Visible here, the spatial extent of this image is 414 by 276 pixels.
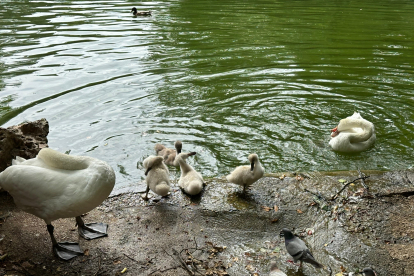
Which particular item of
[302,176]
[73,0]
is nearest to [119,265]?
[302,176]

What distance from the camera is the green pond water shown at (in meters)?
7.26

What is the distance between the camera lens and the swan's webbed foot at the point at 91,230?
466cm

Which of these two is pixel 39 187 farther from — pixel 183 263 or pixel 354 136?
pixel 354 136

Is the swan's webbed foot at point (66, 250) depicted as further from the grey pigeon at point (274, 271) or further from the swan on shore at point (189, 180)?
the grey pigeon at point (274, 271)

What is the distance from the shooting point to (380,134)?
7609mm

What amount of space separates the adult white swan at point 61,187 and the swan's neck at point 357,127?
4408 mm

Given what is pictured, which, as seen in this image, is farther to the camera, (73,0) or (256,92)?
(73,0)

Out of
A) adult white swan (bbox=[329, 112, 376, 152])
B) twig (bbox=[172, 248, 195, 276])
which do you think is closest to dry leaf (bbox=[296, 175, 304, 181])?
adult white swan (bbox=[329, 112, 376, 152])

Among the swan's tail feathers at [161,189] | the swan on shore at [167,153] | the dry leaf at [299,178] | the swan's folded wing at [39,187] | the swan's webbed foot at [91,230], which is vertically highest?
the swan's folded wing at [39,187]

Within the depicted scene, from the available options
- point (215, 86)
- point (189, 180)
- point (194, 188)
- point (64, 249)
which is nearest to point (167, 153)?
point (189, 180)

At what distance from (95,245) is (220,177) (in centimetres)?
224

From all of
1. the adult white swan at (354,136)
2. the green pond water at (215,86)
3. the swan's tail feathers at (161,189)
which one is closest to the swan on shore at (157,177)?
the swan's tail feathers at (161,189)

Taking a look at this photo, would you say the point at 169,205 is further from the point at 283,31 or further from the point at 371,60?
the point at 283,31

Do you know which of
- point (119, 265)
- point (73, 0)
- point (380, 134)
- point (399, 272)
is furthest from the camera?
point (73, 0)
